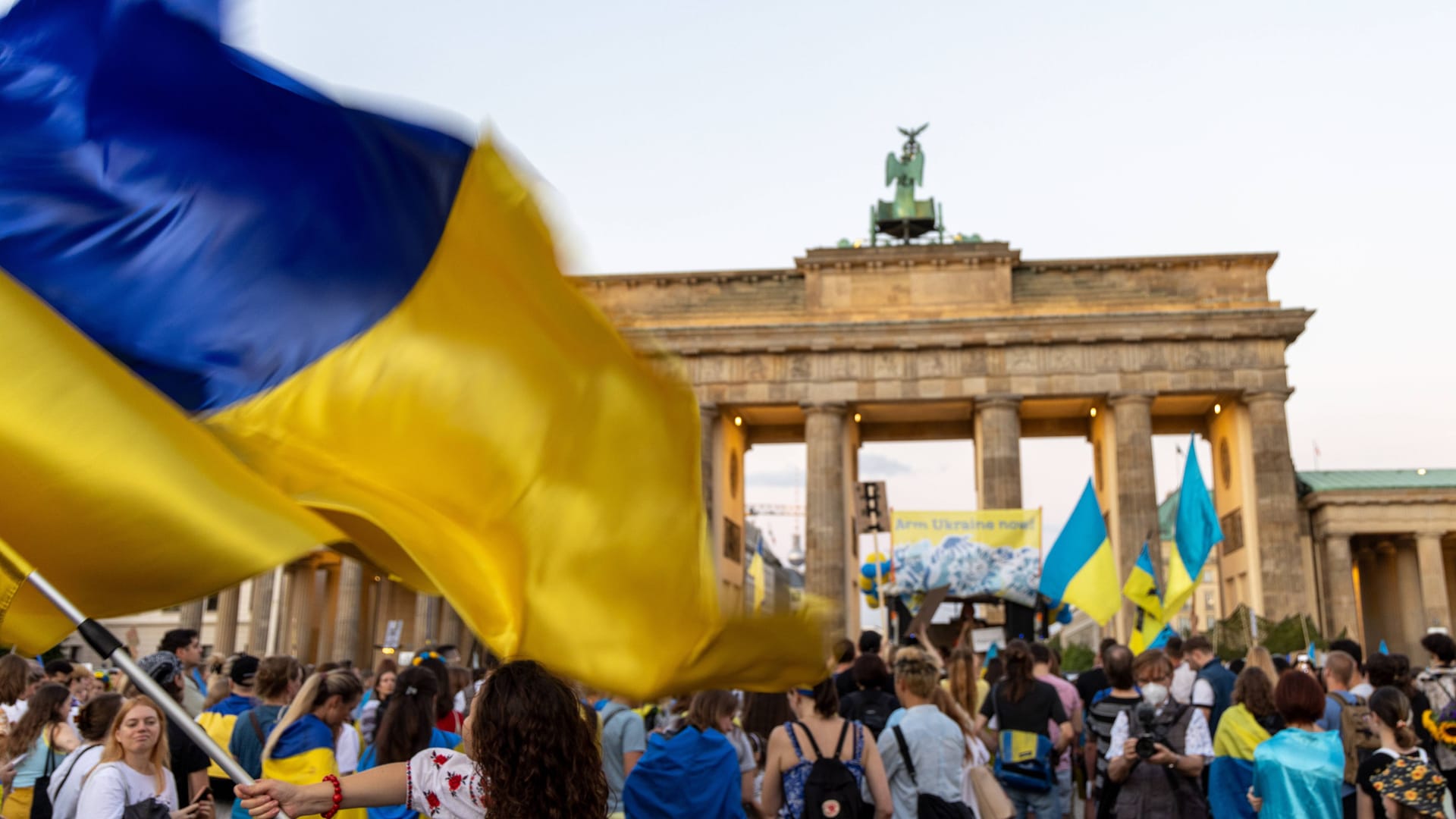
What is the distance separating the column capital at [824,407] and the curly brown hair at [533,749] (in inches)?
1623

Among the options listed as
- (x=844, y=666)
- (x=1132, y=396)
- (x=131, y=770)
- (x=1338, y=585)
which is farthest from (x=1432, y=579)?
(x=131, y=770)

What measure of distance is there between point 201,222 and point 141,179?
0.80ft

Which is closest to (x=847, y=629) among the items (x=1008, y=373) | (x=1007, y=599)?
(x=1008, y=373)

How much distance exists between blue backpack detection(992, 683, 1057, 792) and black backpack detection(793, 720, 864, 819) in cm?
245

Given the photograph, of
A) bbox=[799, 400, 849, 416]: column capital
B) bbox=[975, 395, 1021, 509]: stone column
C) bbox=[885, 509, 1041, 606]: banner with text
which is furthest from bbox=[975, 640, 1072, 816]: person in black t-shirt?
bbox=[799, 400, 849, 416]: column capital

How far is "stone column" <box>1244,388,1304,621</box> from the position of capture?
40375mm

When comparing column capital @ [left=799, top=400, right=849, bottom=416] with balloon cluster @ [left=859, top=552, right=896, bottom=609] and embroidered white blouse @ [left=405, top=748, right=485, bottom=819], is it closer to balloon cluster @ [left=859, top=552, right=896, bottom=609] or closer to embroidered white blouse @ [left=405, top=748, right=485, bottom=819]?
balloon cluster @ [left=859, top=552, right=896, bottom=609]

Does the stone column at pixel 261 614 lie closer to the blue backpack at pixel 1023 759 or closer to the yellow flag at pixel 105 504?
the blue backpack at pixel 1023 759

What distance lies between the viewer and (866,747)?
656 centimetres

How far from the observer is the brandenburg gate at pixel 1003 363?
4225 cm

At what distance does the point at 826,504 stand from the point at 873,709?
3505cm

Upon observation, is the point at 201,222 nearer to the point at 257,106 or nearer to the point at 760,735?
the point at 257,106

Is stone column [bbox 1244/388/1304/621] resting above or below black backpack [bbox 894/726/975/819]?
above

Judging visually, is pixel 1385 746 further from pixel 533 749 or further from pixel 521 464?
pixel 533 749
